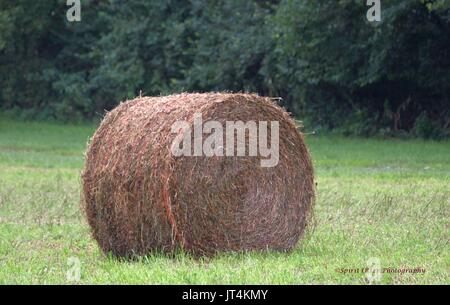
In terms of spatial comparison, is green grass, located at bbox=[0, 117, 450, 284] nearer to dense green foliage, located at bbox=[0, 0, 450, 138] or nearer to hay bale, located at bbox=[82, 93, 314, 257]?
hay bale, located at bbox=[82, 93, 314, 257]

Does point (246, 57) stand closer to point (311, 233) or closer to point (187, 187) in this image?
point (311, 233)

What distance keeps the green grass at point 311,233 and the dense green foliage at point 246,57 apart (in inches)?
225

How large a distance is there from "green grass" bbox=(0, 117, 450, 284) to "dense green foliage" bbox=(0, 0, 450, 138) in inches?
225

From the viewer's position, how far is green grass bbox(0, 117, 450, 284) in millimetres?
8625

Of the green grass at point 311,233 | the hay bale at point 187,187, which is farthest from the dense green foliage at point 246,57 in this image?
the hay bale at point 187,187

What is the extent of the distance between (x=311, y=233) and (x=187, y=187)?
2.11 m

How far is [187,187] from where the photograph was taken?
9773 mm

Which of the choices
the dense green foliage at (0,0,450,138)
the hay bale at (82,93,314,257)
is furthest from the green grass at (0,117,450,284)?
the dense green foliage at (0,0,450,138)

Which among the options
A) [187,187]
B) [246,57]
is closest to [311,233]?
[187,187]

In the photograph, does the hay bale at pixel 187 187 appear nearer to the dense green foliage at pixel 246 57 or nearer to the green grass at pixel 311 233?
the green grass at pixel 311 233

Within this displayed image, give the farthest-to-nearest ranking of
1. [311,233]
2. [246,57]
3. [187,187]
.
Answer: [246,57] < [311,233] < [187,187]

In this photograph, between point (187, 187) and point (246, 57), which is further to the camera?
point (246, 57)

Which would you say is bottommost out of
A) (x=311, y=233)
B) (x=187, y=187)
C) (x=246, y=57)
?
(x=311, y=233)
